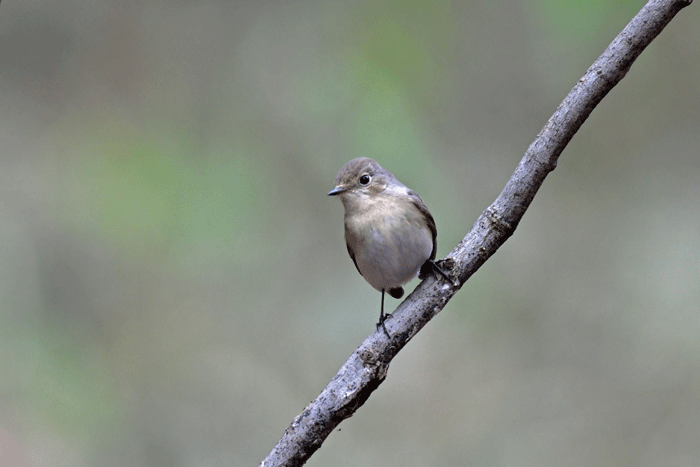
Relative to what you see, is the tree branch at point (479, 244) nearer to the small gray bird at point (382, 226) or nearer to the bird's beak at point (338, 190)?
the small gray bird at point (382, 226)

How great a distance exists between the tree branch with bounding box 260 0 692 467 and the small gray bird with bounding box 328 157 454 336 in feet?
1.96

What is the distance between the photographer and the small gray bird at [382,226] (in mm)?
2352

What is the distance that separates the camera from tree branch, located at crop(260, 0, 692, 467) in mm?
1513

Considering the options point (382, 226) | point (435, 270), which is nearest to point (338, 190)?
point (382, 226)

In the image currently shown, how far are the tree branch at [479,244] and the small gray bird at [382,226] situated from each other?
60 cm

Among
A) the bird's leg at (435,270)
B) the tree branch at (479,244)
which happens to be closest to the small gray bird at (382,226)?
the bird's leg at (435,270)

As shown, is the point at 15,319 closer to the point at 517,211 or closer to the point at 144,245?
the point at 144,245

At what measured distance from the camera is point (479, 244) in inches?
65.9

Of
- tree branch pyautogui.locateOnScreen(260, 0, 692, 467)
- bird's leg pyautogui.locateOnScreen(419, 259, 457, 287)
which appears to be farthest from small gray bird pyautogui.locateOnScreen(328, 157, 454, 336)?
tree branch pyautogui.locateOnScreen(260, 0, 692, 467)

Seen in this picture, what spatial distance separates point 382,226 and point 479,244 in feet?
2.42

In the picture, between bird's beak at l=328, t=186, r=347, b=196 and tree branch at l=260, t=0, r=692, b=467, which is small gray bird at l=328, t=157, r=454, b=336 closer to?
bird's beak at l=328, t=186, r=347, b=196

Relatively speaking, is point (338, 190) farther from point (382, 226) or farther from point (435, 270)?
point (435, 270)

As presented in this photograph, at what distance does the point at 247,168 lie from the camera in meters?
3.70

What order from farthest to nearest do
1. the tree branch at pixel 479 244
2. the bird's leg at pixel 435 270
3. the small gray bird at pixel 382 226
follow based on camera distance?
the small gray bird at pixel 382 226
the bird's leg at pixel 435 270
the tree branch at pixel 479 244
